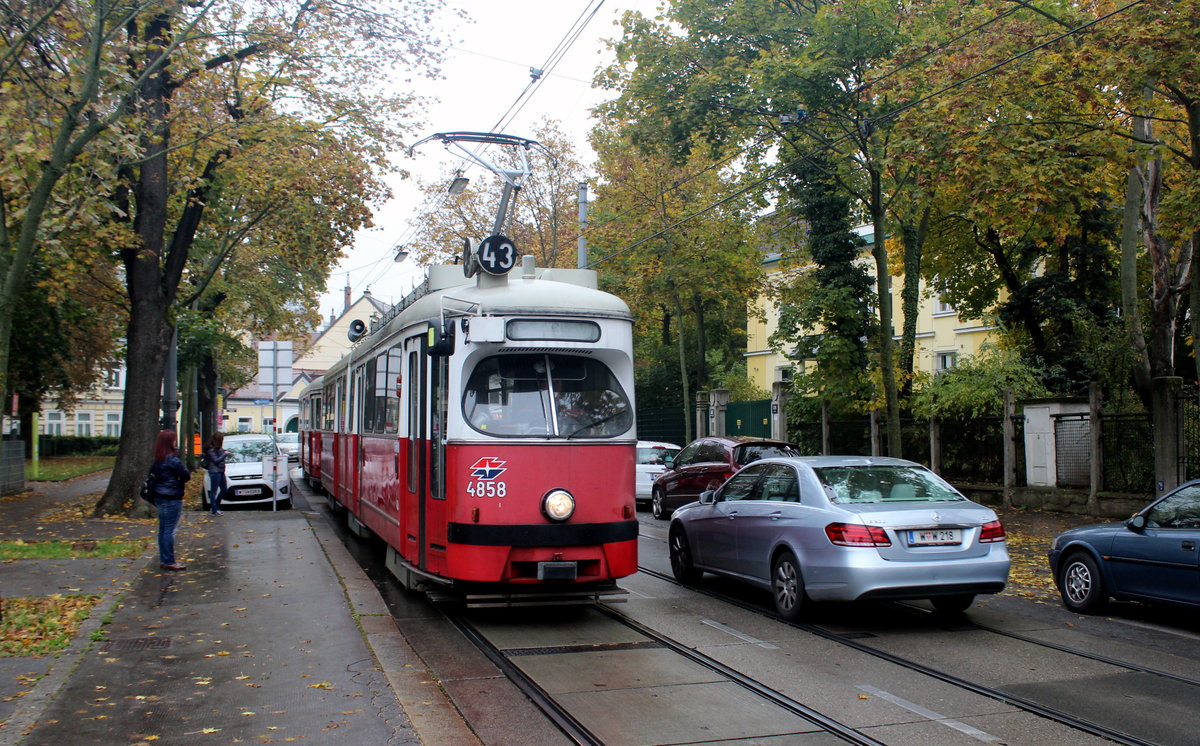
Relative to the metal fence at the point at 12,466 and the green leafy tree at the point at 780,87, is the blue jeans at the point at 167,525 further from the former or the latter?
the metal fence at the point at 12,466

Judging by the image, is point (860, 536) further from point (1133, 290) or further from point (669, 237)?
point (669, 237)

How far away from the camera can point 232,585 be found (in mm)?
11234

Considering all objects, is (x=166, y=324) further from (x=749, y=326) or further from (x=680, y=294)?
(x=749, y=326)

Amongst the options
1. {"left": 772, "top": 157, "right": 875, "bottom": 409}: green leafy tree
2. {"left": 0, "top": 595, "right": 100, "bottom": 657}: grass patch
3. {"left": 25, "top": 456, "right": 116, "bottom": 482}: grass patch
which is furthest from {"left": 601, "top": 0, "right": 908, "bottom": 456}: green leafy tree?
{"left": 25, "top": 456, "right": 116, "bottom": 482}: grass patch

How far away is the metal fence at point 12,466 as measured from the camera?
26484 mm

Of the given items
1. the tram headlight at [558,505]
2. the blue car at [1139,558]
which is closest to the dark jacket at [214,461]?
the tram headlight at [558,505]

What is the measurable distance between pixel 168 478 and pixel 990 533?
914cm

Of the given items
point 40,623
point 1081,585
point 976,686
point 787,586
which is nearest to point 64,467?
A: point 40,623

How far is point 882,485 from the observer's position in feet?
31.7

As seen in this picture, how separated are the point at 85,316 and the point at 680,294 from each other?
1682cm

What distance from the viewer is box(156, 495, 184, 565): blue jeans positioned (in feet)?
40.1

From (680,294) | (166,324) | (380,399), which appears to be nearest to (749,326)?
(680,294)

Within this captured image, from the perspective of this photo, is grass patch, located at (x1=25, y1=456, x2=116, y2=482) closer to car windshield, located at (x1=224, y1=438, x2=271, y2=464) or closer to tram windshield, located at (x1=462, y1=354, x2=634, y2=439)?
car windshield, located at (x1=224, y1=438, x2=271, y2=464)

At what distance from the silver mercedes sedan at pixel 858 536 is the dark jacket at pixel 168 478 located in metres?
6.47
